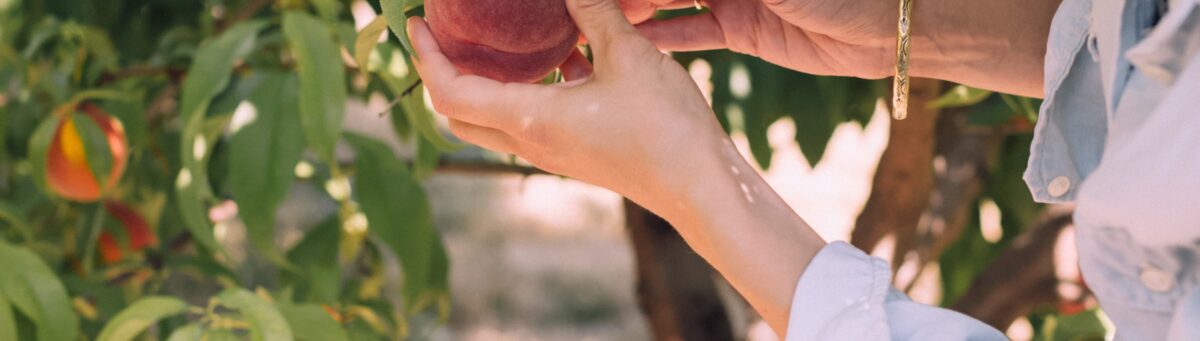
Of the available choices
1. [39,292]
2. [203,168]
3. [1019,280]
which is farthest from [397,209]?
[1019,280]

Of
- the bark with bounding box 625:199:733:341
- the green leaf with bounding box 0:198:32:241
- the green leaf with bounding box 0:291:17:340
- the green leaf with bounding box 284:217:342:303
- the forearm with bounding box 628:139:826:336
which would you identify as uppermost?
the forearm with bounding box 628:139:826:336

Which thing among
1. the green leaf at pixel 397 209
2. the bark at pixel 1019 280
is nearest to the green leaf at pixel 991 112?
the bark at pixel 1019 280

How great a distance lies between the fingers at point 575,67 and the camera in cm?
64

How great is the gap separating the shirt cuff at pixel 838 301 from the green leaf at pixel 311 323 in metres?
0.43

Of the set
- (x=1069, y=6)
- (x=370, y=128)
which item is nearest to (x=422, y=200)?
(x=1069, y=6)

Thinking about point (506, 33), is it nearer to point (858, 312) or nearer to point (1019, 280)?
point (858, 312)

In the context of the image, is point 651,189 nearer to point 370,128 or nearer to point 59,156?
point 59,156

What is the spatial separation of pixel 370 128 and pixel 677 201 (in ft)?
6.75

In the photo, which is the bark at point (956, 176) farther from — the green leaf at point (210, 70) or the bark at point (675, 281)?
the green leaf at point (210, 70)

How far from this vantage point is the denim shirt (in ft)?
1.38

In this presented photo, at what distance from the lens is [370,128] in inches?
98.9

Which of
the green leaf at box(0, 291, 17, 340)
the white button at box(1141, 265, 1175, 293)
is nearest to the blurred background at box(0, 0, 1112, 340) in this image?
the green leaf at box(0, 291, 17, 340)

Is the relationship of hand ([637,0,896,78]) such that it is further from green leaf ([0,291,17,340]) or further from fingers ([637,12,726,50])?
green leaf ([0,291,17,340])

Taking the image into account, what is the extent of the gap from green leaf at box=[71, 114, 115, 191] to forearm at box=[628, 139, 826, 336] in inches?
28.8
